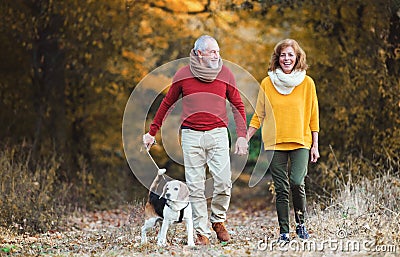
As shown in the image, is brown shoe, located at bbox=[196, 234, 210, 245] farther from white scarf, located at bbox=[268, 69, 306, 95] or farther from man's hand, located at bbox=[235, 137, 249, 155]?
white scarf, located at bbox=[268, 69, 306, 95]

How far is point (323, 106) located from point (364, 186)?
2891 millimetres

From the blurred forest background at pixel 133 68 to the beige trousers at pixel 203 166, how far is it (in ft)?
12.2

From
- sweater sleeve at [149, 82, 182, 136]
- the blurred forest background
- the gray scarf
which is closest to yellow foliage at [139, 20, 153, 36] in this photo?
the blurred forest background

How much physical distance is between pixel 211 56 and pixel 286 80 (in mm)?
651

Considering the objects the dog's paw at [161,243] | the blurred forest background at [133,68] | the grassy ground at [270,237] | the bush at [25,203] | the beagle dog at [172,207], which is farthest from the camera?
the blurred forest background at [133,68]

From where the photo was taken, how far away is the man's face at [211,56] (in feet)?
19.8

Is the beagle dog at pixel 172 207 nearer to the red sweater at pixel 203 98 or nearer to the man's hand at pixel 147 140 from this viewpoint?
the man's hand at pixel 147 140

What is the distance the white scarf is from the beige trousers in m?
0.58

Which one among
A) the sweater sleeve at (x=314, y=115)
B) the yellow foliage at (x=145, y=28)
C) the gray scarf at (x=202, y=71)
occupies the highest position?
the yellow foliage at (x=145, y=28)

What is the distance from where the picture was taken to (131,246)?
6.21 meters

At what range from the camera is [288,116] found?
604 cm

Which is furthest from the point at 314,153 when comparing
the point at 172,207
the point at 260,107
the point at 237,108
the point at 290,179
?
the point at 172,207

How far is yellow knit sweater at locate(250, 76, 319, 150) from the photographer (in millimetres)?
6027

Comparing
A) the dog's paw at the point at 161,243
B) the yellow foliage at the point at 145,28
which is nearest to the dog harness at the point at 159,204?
the dog's paw at the point at 161,243
